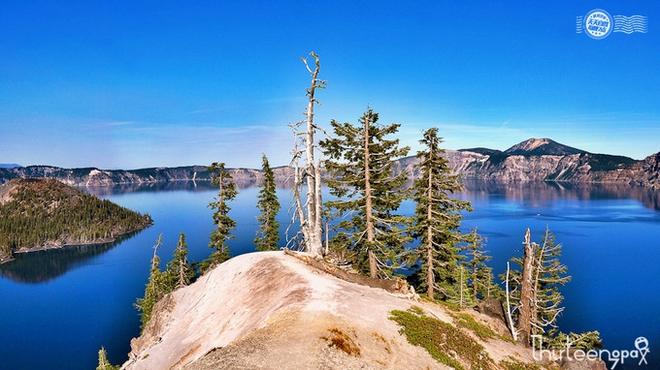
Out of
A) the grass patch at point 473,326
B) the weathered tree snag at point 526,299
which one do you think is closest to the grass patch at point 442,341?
the grass patch at point 473,326

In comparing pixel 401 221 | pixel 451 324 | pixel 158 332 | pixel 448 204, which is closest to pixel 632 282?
pixel 448 204

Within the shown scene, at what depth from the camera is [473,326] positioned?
20562 millimetres

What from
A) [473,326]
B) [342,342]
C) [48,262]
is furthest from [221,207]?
[48,262]

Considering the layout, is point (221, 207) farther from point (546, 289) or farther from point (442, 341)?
Result: point (442, 341)

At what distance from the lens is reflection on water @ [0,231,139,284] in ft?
456

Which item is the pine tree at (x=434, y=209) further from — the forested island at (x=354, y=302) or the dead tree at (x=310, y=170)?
the dead tree at (x=310, y=170)

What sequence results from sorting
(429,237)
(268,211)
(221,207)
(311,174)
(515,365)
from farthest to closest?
(268,211)
(221,207)
(429,237)
(311,174)
(515,365)

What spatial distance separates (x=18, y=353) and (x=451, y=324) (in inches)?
3314

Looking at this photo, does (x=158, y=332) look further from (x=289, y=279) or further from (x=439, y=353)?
(x=439, y=353)

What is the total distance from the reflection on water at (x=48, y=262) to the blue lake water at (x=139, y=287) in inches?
19.4

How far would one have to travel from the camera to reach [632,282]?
3477 inches

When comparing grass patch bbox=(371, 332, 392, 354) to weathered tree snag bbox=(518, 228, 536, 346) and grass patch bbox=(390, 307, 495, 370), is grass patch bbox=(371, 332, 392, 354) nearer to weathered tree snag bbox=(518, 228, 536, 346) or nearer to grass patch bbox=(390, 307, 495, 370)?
grass patch bbox=(390, 307, 495, 370)

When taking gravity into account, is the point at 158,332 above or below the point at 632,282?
above

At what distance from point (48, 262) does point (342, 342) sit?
18564cm
